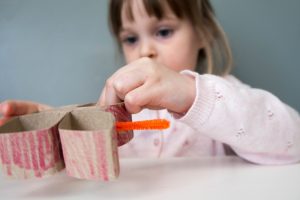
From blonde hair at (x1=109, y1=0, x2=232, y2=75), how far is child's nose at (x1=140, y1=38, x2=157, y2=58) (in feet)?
0.18

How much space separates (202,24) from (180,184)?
404mm

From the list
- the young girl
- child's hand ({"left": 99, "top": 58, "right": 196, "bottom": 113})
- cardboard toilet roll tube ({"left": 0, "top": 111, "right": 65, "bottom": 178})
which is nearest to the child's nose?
the young girl

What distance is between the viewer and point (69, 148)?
227 mm

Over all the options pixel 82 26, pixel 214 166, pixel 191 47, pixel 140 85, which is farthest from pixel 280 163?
pixel 82 26

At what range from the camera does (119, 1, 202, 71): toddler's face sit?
545mm

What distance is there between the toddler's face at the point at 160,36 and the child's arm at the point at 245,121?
225 millimetres

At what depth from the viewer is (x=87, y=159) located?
0.74 ft

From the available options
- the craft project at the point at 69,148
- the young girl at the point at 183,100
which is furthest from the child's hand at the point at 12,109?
the craft project at the point at 69,148

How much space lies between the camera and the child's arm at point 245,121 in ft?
1.05

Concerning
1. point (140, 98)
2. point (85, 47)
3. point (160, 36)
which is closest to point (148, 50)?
point (160, 36)

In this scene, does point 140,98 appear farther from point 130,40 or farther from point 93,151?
point 130,40

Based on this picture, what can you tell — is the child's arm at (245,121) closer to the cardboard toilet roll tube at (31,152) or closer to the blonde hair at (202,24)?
the cardboard toilet roll tube at (31,152)

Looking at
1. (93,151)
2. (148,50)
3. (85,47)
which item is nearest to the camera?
(93,151)

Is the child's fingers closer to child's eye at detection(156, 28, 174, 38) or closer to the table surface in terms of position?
the table surface
